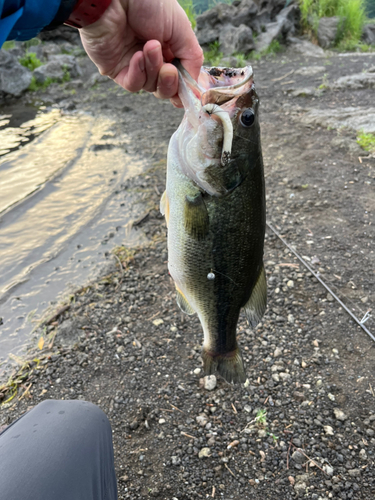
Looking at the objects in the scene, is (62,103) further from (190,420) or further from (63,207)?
(190,420)

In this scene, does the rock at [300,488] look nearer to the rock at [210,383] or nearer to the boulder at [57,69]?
the rock at [210,383]

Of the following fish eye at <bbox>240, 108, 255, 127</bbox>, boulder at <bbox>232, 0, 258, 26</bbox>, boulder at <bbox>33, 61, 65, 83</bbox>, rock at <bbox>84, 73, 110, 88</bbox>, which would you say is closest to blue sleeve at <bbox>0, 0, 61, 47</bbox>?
Answer: fish eye at <bbox>240, 108, 255, 127</bbox>

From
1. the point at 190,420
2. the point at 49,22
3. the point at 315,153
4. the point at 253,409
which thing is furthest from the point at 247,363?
the point at 315,153

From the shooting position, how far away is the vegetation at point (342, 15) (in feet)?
47.4

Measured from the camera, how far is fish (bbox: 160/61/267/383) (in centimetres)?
169

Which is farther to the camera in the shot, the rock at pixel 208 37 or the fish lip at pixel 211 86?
the rock at pixel 208 37

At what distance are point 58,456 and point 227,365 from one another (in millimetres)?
990

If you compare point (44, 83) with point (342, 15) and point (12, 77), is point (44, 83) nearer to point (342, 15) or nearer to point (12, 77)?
point (12, 77)

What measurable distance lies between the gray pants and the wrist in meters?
1.90

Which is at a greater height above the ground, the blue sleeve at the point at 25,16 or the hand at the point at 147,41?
the blue sleeve at the point at 25,16

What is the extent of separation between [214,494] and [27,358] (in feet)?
6.79

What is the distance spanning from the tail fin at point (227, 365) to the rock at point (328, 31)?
16310 millimetres

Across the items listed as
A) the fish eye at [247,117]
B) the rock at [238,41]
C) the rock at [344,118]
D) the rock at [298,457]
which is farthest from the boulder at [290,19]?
the rock at [298,457]

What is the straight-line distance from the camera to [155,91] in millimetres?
1977
